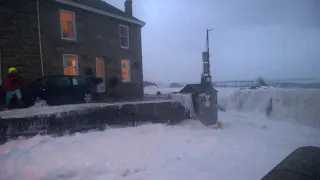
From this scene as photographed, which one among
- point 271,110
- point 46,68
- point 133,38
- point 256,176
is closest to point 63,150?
point 256,176

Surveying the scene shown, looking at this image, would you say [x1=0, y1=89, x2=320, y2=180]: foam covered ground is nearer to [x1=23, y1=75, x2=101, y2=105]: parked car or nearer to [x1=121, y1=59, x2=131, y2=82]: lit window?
[x1=23, y1=75, x2=101, y2=105]: parked car

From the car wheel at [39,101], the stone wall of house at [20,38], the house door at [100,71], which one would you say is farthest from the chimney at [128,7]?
the car wheel at [39,101]

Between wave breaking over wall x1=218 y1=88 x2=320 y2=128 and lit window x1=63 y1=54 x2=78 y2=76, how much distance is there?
45.3 ft

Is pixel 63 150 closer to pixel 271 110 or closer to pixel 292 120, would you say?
pixel 292 120

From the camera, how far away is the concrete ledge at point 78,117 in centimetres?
486

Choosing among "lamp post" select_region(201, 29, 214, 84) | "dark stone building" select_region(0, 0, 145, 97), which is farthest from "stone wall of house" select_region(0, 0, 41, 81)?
"lamp post" select_region(201, 29, 214, 84)

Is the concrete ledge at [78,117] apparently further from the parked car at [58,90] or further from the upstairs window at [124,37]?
the upstairs window at [124,37]

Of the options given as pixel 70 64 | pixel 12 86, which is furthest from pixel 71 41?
pixel 12 86

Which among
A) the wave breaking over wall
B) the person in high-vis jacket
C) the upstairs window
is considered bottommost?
the wave breaking over wall

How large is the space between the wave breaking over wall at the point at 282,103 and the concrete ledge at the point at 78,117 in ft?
29.3

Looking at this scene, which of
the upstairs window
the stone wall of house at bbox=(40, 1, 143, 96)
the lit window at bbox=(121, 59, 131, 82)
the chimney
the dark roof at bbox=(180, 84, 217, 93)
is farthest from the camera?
the chimney

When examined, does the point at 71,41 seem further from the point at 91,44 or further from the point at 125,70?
the point at 125,70

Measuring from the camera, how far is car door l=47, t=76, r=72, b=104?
7327 millimetres

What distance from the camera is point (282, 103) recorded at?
1398 cm
